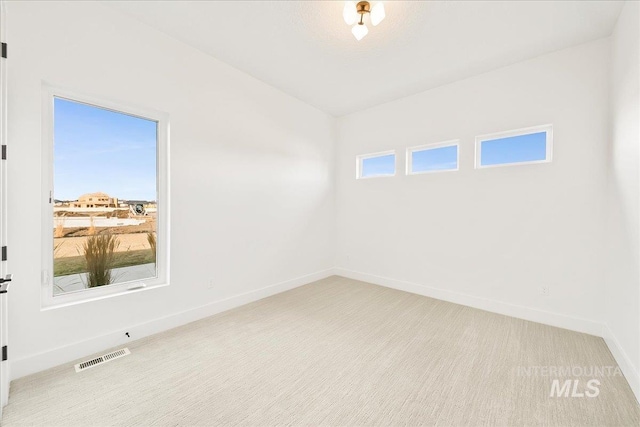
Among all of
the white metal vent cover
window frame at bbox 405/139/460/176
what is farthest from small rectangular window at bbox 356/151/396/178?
the white metal vent cover

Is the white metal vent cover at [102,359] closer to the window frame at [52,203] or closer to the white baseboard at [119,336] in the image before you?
the white baseboard at [119,336]

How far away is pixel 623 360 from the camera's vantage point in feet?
6.70

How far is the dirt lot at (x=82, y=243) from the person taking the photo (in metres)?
2.19

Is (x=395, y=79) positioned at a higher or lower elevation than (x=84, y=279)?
higher

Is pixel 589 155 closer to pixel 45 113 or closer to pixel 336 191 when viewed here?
pixel 336 191

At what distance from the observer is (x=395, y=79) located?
3.47m

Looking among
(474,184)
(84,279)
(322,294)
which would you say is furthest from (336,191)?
(84,279)

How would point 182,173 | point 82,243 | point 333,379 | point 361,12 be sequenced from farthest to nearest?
point 182,173 < point 82,243 < point 361,12 < point 333,379

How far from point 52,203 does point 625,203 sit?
484cm

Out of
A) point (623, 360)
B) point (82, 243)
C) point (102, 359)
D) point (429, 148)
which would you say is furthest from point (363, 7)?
point (102, 359)

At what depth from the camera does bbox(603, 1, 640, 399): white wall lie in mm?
1906

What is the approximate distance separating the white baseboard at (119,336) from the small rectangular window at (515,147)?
348cm

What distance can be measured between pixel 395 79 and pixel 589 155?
91.9 inches

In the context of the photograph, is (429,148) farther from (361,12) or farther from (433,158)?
(361,12)
